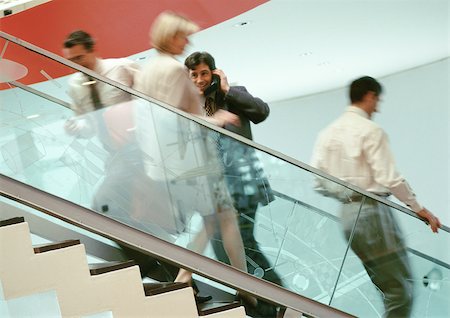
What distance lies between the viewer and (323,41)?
934 cm

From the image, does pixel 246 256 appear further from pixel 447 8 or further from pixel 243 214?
pixel 447 8

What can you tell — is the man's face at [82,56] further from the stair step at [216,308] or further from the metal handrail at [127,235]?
the stair step at [216,308]

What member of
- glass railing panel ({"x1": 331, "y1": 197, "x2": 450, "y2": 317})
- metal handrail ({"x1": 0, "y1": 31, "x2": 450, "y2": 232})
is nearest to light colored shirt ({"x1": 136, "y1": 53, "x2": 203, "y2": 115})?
metal handrail ({"x1": 0, "y1": 31, "x2": 450, "y2": 232})

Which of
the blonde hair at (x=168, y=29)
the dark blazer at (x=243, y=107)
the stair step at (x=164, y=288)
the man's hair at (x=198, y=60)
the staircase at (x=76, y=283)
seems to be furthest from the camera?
the man's hair at (x=198, y=60)

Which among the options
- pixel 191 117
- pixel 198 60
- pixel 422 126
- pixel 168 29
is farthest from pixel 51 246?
pixel 422 126

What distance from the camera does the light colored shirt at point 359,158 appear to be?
4.66 metres

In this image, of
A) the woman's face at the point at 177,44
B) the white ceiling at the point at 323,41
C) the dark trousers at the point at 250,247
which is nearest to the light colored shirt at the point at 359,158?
the dark trousers at the point at 250,247

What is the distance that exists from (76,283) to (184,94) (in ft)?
3.56

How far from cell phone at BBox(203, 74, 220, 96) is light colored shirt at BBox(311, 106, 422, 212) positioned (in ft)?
2.14

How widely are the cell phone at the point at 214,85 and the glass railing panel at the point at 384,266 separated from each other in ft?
3.21

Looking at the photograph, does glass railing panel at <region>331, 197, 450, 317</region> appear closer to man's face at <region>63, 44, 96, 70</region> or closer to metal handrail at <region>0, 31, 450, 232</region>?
metal handrail at <region>0, 31, 450, 232</region>

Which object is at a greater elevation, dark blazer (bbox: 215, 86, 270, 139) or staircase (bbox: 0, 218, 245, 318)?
dark blazer (bbox: 215, 86, 270, 139)

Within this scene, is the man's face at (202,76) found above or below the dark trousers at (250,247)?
above

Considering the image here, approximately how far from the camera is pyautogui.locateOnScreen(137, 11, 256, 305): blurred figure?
455 cm
